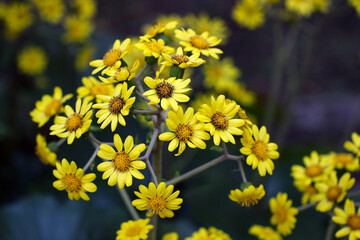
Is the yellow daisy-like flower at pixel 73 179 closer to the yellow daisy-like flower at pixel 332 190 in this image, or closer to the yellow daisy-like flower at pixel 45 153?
the yellow daisy-like flower at pixel 45 153

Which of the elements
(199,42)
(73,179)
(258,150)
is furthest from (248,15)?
(73,179)

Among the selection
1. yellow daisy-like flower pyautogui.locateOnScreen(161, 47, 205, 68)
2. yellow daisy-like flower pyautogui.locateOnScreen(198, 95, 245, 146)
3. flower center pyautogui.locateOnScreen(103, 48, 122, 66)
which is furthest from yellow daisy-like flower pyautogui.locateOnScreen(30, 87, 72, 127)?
yellow daisy-like flower pyautogui.locateOnScreen(198, 95, 245, 146)

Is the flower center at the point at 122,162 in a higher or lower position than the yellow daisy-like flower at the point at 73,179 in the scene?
higher

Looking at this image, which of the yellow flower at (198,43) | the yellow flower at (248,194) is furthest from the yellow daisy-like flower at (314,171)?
the yellow flower at (198,43)

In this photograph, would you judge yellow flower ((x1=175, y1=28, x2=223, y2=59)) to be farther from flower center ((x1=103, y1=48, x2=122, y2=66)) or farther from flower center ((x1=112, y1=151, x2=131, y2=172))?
flower center ((x1=112, y1=151, x2=131, y2=172))

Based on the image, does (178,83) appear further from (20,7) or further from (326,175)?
(20,7)
